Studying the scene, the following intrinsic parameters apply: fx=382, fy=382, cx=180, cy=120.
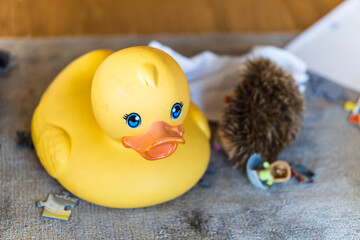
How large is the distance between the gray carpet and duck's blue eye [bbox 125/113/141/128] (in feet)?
0.69

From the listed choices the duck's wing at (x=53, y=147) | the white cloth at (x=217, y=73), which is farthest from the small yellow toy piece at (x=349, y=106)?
the duck's wing at (x=53, y=147)

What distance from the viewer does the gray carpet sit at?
0.73 meters

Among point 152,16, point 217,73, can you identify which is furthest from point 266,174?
point 152,16

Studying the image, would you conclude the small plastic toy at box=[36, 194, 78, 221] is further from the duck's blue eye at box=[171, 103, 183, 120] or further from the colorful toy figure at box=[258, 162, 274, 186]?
the colorful toy figure at box=[258, 162, 274, 186]

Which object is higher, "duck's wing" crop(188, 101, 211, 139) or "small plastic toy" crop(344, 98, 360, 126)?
"duck's wing" crop(188, 101, 211, 139)

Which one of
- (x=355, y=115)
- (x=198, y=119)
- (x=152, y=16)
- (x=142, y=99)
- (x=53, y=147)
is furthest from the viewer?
(x=152, y=16)

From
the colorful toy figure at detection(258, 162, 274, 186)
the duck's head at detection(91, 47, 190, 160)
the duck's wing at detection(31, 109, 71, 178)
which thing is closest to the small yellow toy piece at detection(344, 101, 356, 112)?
the colorful toy figure at detection(258, 162, 274, 186)

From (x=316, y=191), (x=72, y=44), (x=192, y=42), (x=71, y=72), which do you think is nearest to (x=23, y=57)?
(x=72, y=44)

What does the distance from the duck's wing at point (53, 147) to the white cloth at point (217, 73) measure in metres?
0.39

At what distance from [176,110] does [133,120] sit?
8 centimetres

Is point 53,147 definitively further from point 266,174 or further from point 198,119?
point 266,174

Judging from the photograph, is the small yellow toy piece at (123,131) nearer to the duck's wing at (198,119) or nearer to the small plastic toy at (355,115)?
the duck's wing at (198,119)

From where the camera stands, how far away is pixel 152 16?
1444 millimetres

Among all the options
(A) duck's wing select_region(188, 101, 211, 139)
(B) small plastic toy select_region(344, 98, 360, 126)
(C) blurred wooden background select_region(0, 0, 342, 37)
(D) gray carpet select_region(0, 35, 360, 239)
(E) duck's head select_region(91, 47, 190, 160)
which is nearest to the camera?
(E) duck's head select_region(91, 47, 190, 160)
